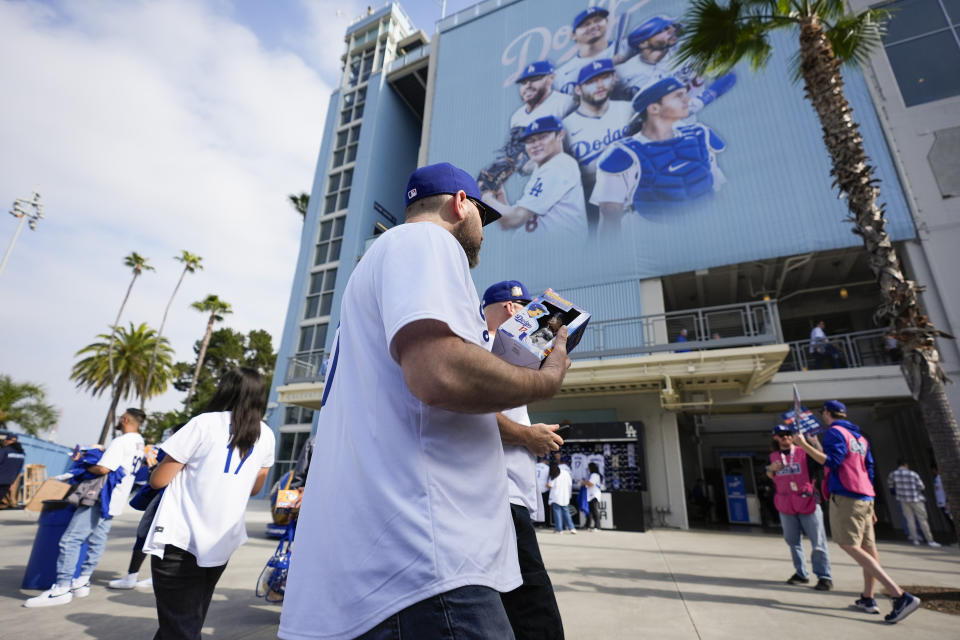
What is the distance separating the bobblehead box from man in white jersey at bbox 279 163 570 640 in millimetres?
143

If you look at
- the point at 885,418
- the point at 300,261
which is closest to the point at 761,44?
the point at 885,418

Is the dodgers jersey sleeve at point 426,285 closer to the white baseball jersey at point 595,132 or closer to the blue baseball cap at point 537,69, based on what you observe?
the white baseball jersey at point 595,132

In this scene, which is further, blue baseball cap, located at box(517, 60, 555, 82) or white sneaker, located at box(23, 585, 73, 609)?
blue baseball cap, located at box(517, 60, 555, 82)

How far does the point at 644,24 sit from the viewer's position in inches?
742

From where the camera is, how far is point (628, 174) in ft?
56.6

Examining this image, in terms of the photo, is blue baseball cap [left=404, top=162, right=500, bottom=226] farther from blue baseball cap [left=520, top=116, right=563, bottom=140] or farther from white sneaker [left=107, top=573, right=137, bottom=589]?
blue baseball cap [left=520, top=116, right=563, bottom=140]

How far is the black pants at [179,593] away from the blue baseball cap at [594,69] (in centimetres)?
2127

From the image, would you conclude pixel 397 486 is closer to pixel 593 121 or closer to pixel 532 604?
pixel 532 604

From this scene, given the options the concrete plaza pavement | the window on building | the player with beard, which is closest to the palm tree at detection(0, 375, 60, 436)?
the concrete plaza pavement

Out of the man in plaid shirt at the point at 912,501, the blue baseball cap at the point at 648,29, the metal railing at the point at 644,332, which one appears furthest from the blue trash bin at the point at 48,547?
the blue baseball cap at the point at 648,29

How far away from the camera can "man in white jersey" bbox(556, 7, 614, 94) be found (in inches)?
769

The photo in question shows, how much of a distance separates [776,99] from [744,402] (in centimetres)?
1065

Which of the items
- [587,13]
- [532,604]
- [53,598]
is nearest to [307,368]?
[53,598]

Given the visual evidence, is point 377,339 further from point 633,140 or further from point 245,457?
point 633,140
